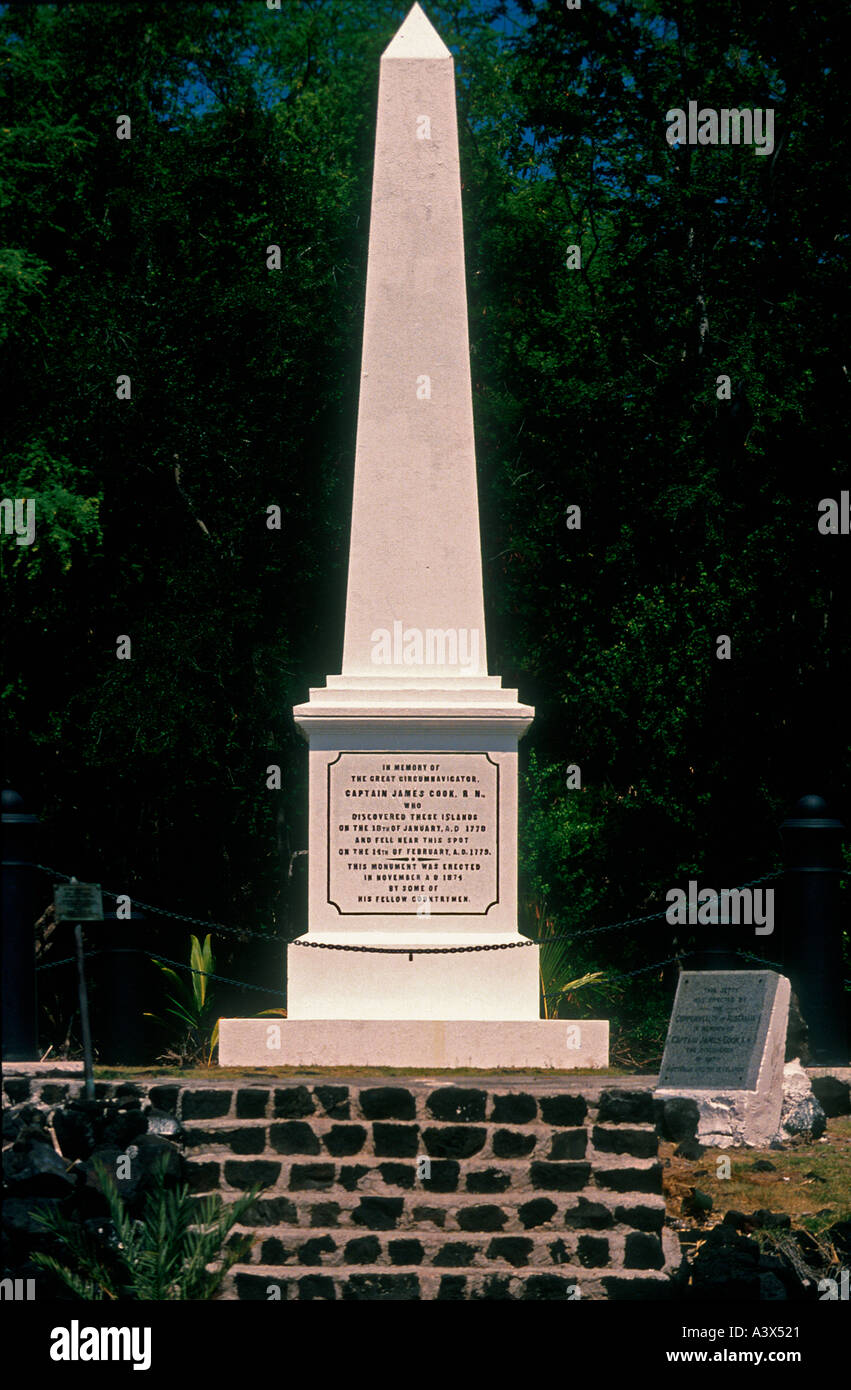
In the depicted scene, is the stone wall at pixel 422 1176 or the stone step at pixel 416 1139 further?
the stone step at pixel 416 1139

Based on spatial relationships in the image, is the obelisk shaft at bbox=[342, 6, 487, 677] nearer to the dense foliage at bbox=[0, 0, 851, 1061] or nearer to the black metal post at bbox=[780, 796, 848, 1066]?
the black metal post at bbox=[780, 796, 848, 1066]

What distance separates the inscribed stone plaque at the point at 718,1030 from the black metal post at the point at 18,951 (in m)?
3.88

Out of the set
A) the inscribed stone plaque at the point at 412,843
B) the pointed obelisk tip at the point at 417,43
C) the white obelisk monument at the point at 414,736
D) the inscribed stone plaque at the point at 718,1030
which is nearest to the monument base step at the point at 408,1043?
the white obelisk monument at the point at 414,736

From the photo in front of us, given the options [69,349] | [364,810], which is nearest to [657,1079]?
[364,810]

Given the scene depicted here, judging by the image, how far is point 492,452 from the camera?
76.4 ft

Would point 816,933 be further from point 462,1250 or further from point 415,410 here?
point 462,1250

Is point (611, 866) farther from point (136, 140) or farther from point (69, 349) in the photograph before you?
point (136, 140)

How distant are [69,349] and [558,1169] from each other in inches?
560

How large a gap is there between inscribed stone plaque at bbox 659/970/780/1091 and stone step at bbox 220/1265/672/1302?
9.52 ft

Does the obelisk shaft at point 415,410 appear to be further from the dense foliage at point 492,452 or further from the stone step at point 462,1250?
the dense foliage at point 492,452

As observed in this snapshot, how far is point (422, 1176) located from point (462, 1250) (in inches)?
19.1

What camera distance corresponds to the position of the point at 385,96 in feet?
42.1

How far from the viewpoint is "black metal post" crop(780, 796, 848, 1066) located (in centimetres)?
1268

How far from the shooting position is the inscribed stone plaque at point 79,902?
393 inches
